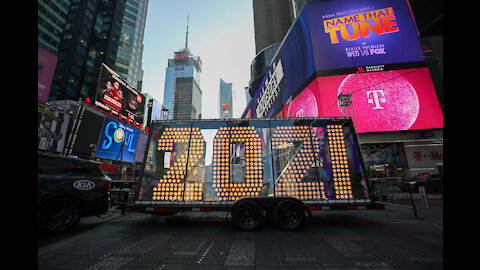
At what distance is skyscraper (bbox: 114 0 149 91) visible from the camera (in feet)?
229

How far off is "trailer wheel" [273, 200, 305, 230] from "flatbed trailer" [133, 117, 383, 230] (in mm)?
25

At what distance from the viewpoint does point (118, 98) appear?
835 inches

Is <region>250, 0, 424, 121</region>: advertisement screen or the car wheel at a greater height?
<region>250, 0, 424, 121</region>: advertisement screen

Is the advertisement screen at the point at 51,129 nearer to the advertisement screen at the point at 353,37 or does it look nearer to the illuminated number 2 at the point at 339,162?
the illuminated number 2 at the point at 339,162

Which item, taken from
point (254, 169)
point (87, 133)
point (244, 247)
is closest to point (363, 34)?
point (254, 169)

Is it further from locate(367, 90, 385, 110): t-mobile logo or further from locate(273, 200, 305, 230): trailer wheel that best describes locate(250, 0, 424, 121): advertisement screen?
locate(273, 200, 305, 230): trailer wheel

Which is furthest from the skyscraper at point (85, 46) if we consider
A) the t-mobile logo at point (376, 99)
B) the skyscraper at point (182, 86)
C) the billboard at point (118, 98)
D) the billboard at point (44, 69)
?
the skyscraper at point (182, 86)

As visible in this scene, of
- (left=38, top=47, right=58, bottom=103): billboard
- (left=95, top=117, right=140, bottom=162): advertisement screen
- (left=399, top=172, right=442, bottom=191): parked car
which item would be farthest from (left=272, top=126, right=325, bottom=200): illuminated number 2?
(left=95, top=117, right=140, bottom=162): advertisement screen

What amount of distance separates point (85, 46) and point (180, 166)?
67809mm

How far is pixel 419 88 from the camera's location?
63.2 feet
